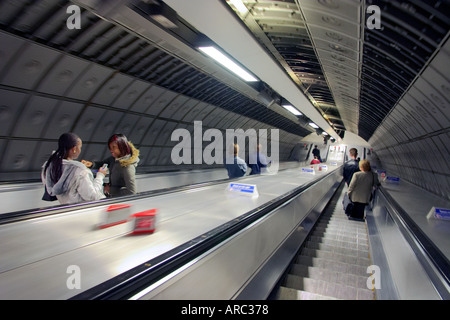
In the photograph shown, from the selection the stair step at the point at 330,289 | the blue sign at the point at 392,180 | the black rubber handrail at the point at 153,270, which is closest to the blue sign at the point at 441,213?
the stair step at the point at 330,289

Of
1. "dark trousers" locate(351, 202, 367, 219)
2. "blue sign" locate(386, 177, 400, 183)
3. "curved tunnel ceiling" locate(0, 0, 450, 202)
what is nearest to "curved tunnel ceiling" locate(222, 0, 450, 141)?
"curved tunnel ceiling" locate(0, 0, 450, 202)

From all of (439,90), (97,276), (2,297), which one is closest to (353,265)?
(439,90)

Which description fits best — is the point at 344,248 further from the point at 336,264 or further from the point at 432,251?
the point at 432,251

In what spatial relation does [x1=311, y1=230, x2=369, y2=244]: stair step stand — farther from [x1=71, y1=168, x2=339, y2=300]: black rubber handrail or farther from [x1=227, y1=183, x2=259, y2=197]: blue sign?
[x1=71, y1=168, x2=339, y2=300]: black rubber handrail

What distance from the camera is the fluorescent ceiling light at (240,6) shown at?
495 centimetres

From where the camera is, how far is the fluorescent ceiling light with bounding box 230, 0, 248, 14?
495 centimetres

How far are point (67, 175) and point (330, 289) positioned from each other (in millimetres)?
3331

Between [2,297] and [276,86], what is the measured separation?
6.27 meters

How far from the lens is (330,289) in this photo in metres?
3.55

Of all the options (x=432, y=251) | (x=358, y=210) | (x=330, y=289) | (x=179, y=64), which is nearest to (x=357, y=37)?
(x=432, y=251)

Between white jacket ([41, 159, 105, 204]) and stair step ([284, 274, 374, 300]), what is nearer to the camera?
white jacket ([41, 159, 105, 204])

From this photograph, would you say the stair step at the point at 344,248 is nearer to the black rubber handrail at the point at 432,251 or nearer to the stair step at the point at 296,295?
the black rubber handrail at the point at 432,251
